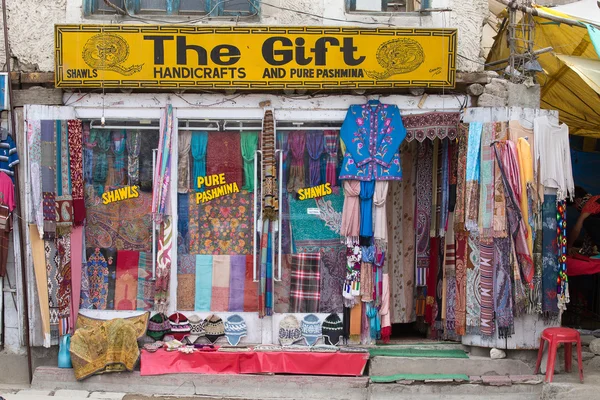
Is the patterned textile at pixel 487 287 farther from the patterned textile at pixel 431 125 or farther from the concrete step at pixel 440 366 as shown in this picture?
the patterned textile at pixel 431 125

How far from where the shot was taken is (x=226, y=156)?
9008 millimetres

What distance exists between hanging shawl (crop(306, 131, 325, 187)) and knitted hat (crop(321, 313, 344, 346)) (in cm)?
150

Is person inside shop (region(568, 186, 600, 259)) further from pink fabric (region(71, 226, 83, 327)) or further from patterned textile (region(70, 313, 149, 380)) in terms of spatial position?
pink fabric (region(71, 226, 83, 327))

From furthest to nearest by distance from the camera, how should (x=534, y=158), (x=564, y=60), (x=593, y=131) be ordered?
(x=593, y=131), (x=564, y=60), (x=534, y=158)

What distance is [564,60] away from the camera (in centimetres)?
894

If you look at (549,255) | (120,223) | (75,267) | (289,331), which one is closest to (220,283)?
(289,331)

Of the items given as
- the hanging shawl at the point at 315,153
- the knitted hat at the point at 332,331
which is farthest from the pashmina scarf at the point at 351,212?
the knitted hat at the point at 332,331

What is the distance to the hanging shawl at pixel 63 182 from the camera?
8.69 meters

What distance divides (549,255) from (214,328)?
357 centimetres

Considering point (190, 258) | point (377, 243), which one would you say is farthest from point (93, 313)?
point (377, 243)

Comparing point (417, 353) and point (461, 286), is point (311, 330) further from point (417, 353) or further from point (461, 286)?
point (461, 286)

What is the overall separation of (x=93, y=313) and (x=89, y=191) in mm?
1315

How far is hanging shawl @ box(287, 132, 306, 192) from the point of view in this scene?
29.5 ft

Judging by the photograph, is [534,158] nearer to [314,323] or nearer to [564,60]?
[564,60]
